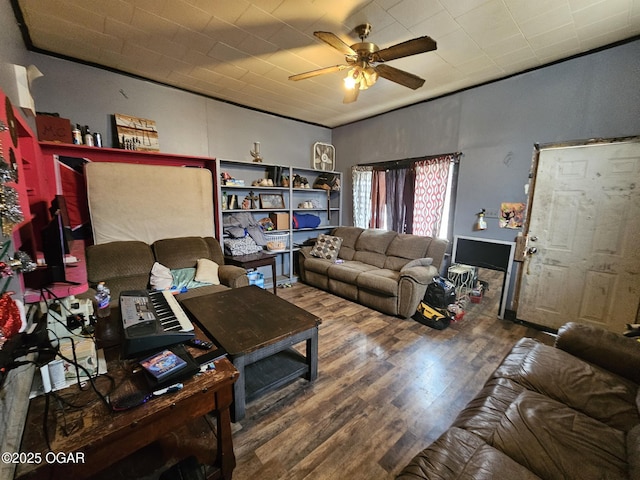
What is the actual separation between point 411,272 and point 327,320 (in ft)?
3.62

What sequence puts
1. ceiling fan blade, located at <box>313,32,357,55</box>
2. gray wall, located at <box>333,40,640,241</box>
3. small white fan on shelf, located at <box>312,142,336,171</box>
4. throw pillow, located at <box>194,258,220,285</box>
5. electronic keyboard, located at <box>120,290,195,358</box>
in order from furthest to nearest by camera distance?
1. small white fan on shelf, located at <box>312,142,336,171</box>
2. throw pillow, located at <box>194,258,220,285</box>
3. gray wall, located at <box>333,40,640,241</box>
4. ceiling fan blade, located at <box>313,32,357,55</box>
5. electronic keyboard, located at <box>120,290,195,358</box>

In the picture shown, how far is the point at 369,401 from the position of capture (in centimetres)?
175

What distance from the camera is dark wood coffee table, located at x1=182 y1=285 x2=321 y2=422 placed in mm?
1522

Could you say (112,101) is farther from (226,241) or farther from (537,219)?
(537,219)

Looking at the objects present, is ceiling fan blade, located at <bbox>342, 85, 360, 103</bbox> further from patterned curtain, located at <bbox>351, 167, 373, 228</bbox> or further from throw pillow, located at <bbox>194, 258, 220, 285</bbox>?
throw pillow, located at <bbox>194, 258, 220, 285</bbox>

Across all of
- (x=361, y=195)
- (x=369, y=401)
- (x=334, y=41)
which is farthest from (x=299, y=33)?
(x=369, y=401)

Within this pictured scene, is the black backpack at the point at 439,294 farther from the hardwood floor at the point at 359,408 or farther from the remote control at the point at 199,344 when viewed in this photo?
the remote control at the point at 199,344

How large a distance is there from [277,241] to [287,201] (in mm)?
719

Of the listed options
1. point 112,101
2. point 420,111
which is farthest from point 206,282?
point 420,111

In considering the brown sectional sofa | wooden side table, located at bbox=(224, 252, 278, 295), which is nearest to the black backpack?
the brown sectional sofa

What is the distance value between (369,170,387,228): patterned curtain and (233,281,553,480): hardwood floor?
1.83 metres

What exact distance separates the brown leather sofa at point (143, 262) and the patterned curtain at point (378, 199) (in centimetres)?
240

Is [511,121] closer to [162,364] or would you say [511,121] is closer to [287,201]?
[287,201]

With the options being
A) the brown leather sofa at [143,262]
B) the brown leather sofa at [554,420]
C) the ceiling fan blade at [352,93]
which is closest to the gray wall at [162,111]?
the brown leather sofa at [143,262]
